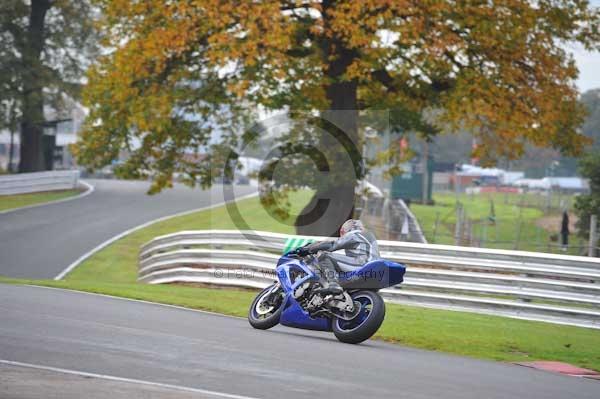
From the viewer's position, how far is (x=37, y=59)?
155 feet

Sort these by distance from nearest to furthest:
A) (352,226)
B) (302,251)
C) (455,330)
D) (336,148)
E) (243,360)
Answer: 1. (243,360)
2. (352,226)
3. (302,251)
4. (455,330)
5. (336,148)

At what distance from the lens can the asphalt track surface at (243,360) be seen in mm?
7688

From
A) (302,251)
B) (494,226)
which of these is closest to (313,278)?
(302,251)

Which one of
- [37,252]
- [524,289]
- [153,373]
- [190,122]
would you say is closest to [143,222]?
[37,252]

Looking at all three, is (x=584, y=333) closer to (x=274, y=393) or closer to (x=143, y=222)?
(x=274, y=393)

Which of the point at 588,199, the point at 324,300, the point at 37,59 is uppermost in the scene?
the point at 37,59

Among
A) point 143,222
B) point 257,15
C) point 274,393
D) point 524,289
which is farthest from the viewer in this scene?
point 143,222

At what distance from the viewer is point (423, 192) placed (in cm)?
5434

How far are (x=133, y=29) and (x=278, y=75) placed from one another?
485cm

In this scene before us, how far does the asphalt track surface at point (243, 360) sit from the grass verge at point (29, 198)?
27.6m

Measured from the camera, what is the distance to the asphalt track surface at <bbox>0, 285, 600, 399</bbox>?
25.2 feet

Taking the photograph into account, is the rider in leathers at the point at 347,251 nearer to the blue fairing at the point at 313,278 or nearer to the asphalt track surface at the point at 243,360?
the blue fairing at the point at 313,278

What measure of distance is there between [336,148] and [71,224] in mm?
13722

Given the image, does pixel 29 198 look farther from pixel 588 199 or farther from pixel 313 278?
pixel 313 278
